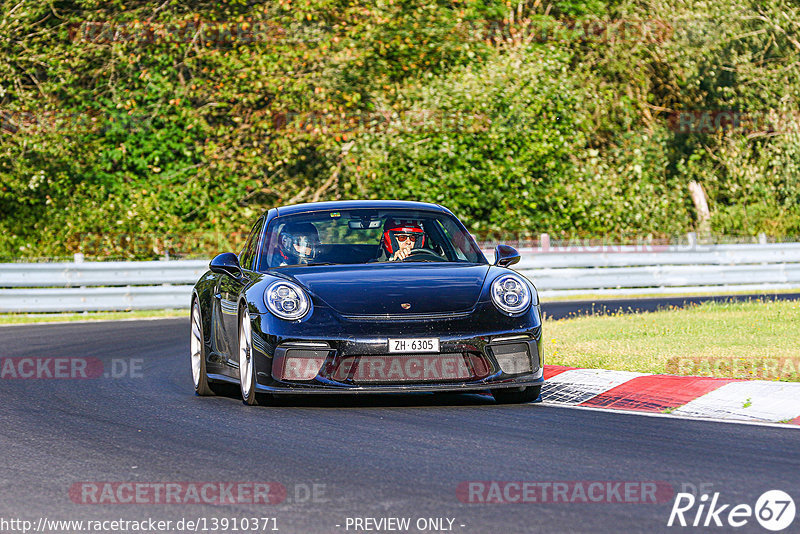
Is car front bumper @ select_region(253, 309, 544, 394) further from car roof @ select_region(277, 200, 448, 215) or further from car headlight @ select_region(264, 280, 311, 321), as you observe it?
car roof @ select_region(277, 200, 448, 215)

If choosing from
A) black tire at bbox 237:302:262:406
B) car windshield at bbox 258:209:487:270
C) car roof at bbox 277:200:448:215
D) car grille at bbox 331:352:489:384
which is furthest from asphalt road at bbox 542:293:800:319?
car grille at bbox 331:352:489:384

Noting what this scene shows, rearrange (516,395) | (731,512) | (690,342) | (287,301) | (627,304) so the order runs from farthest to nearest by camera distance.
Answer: (627,304) → (690,342) → (516,395) → (287,301) → (731,512)

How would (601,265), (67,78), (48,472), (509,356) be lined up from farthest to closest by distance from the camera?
(67,78), (601,265), (509,356), (48,472)

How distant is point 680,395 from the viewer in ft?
28.7

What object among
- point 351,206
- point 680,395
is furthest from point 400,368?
point 351,206

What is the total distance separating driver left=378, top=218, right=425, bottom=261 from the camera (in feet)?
31.7

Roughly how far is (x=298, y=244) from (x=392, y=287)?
1231mm

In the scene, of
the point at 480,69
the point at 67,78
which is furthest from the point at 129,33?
the point at 480,69

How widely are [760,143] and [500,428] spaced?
29.1m

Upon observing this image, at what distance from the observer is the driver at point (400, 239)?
967 centimetres

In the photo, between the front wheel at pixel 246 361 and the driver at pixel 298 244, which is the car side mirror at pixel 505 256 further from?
the front wheel at pixel 246 361

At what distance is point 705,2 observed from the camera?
34.8 metres

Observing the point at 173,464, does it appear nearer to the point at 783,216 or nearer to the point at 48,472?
the point at 48,472

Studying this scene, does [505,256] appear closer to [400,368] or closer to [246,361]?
[400,368]
